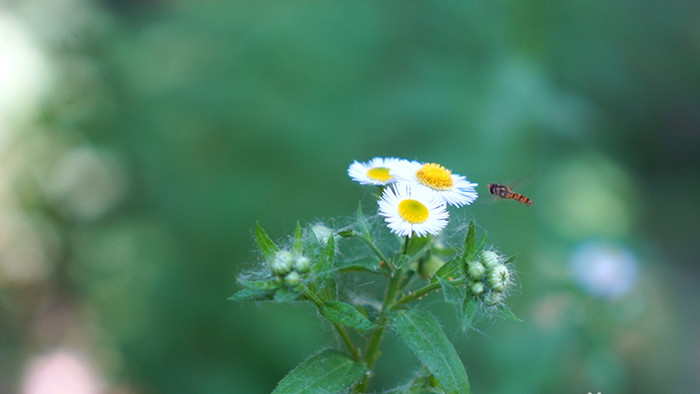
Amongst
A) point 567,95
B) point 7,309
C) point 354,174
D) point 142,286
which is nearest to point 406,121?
point 567,95

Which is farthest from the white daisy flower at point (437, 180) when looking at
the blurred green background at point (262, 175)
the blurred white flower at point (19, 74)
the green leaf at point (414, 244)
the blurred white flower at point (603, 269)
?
the blurred white flower at point (19, 74)

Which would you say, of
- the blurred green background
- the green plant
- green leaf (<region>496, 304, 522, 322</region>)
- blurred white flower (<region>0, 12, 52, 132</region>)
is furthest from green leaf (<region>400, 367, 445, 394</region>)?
blurred white flower (<region>0, 12, 52, 132</region>)

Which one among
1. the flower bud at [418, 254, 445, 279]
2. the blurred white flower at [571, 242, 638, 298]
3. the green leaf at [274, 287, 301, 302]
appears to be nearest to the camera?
the green leaf at [274, 287, 301, 302]

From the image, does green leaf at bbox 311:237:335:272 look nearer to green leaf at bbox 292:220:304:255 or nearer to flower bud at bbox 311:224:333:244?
green leaf at bbox 292:220:304:255

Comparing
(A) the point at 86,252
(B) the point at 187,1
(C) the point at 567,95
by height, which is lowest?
(A) the point at 86,252

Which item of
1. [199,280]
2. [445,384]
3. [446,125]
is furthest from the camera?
[446,125]

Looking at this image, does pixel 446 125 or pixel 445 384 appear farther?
pixel 446 125

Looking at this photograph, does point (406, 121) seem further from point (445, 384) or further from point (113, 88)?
point (445, 384)

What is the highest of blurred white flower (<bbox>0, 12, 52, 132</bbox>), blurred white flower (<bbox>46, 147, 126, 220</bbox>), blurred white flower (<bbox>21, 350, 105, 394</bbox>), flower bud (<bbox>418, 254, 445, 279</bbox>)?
blurred white flower (<bbox>0, 12, 52, 132</bbox>)
